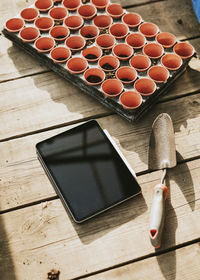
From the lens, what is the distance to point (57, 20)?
46.5 inches

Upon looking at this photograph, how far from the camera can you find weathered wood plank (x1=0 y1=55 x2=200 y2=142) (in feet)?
3.47

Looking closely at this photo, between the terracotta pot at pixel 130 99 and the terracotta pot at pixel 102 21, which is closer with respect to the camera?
the terracotta pot at pixel 130 99

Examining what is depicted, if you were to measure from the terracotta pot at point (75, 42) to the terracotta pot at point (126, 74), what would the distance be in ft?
0.56

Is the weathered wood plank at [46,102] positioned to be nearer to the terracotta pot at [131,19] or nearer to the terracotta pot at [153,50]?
the terracotta pot at [153,50]

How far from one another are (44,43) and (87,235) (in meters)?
0.67

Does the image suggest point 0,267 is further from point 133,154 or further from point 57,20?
point 57,20

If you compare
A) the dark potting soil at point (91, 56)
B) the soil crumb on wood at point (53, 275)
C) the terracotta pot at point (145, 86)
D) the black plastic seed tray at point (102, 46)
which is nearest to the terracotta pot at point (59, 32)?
the black plastic seed tray at point (102, 46)

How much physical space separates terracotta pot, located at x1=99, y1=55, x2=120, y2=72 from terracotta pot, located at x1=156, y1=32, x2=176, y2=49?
179 millimetres

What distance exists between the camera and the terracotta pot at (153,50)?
1.11 metres

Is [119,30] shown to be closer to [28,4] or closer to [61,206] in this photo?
[28,4]

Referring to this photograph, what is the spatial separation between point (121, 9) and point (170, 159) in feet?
1.98

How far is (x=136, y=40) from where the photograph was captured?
1.15 m

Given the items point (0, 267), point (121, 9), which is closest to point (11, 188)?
point (0, 267)

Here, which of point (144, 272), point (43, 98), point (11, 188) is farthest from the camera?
point (43, 98)
